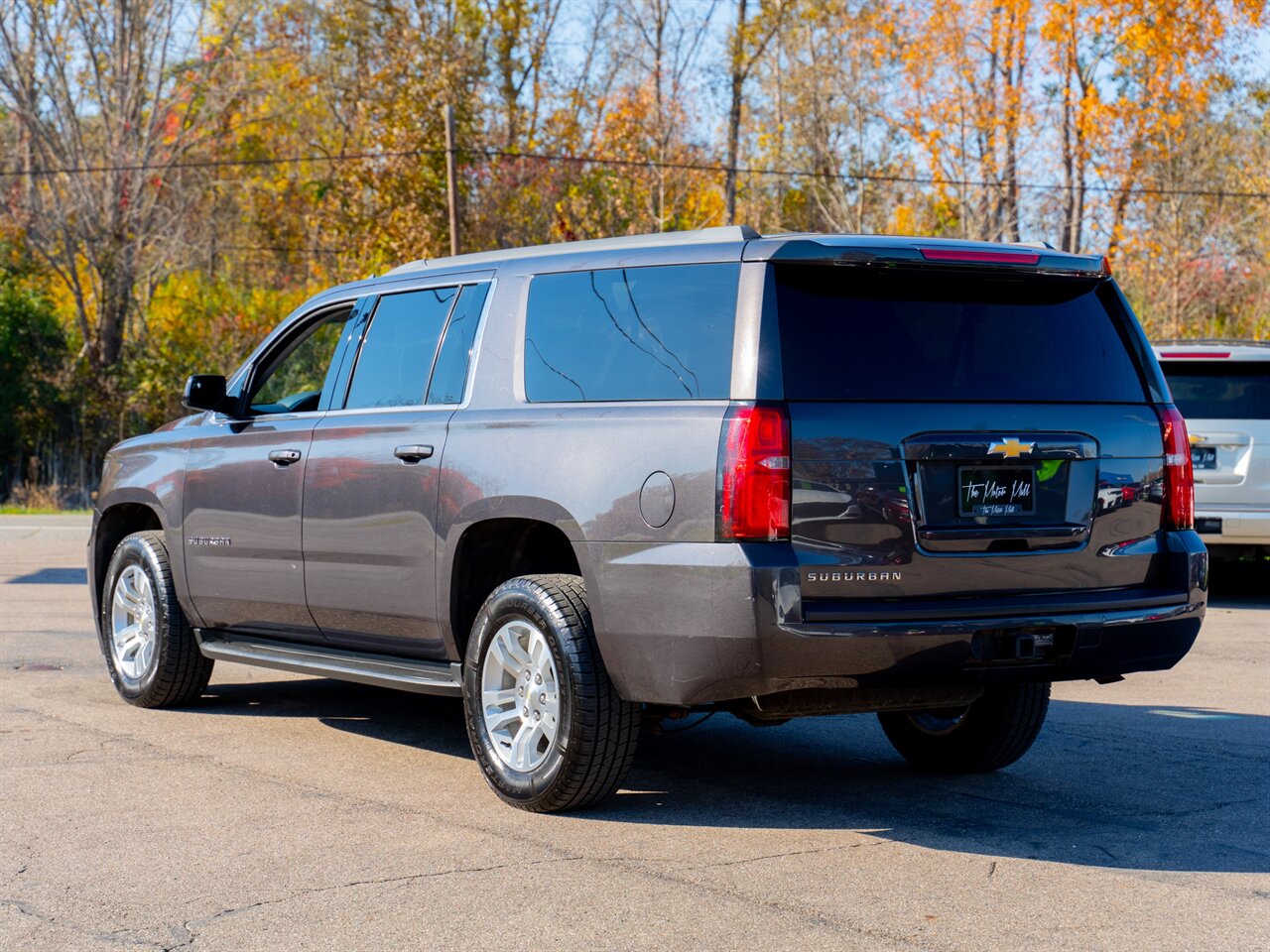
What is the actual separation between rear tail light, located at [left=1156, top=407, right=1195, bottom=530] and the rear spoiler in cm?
60

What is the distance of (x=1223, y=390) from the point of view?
1274 centimetres

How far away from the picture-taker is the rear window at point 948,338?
5.25 metres

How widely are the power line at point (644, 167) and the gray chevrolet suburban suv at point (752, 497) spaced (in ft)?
87.7

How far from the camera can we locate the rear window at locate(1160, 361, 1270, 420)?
12.7 m

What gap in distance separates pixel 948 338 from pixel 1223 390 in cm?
813

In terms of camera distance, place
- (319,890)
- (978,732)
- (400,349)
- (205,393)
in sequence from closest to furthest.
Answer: (319,890), (978,732), (400,349), (205,393)

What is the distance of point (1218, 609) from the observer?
12789 millimetres

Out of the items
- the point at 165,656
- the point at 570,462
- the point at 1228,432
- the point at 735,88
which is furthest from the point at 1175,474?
the point at 735,88

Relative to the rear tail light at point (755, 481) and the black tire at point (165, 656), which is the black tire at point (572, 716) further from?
the black tire at point (165, 656)

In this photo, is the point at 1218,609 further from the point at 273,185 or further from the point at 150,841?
the point at 273,185

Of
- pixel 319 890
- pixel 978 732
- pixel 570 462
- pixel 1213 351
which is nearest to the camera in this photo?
pixel 319 890

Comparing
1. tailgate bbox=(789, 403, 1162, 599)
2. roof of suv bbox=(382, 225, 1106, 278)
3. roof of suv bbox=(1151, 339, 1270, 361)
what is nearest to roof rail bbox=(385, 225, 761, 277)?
roof of suv bbox=(382, 225, 1106, 278)

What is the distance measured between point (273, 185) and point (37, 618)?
108 feet

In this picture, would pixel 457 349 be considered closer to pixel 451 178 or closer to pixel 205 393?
pixel 205 393
